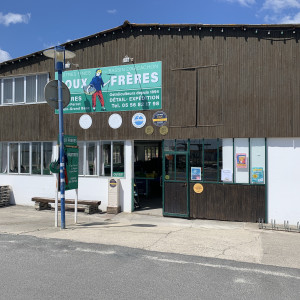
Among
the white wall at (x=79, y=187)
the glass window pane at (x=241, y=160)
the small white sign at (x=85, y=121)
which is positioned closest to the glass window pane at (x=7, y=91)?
the white wall at (x=79, y=187)

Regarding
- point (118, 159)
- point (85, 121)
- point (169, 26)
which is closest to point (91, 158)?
point (118, 159)

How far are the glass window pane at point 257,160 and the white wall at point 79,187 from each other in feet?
14.3

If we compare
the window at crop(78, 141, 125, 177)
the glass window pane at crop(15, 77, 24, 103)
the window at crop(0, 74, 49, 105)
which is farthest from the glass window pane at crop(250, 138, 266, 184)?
the glass window pane at crop(15, 77, 24, 103)

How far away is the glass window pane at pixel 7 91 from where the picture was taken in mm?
14492

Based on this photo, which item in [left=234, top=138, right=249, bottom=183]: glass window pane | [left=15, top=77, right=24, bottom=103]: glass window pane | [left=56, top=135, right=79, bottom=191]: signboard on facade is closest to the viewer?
[left=56, top=135, right=79, bottom=191]: signboard on facade

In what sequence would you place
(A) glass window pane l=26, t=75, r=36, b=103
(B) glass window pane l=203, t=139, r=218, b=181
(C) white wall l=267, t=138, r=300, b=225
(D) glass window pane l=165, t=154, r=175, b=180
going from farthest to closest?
(A) glass window pane l=26, t=75, r=36, b=103, (D) glass window pane l=165, t=154, r=175, b=180, (B) glass window pane l=203, t=139, r=218, b=181, (C) white wall l=267, t=138, r=300, b=225

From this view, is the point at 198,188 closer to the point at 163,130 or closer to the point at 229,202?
the point at 229,202

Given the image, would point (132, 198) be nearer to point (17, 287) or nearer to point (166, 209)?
point (166, 209)

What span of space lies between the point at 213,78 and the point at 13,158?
9329 mm

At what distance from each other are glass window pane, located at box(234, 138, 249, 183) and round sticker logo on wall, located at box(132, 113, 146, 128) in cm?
337

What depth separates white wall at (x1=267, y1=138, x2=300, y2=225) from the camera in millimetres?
10086

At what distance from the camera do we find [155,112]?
11.7 m

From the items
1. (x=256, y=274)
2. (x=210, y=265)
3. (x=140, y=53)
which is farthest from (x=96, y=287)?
(x=140, y=53)

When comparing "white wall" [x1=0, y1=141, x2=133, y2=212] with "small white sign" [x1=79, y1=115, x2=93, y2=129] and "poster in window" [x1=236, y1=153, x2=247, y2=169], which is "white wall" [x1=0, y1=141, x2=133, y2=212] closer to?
"small white sign" [x1=79, y1=115, x2=93, y2=129]
